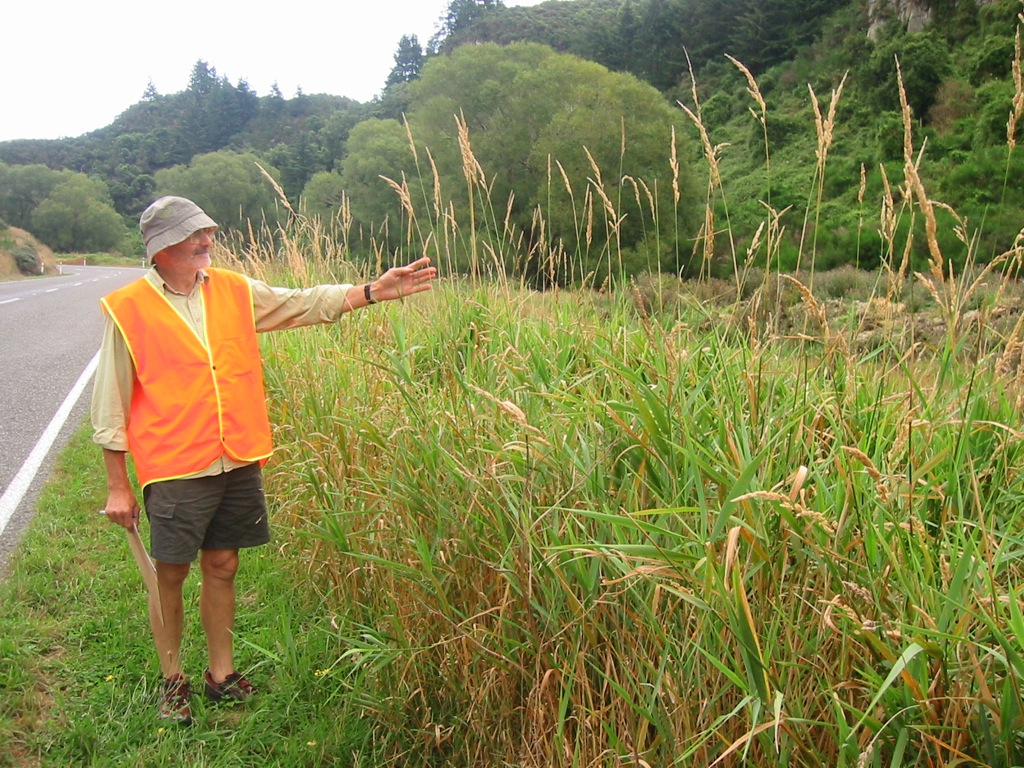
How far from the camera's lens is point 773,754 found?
1.63 meters

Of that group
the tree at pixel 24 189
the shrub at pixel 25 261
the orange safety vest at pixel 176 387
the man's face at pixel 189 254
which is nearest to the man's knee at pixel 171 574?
the orange safety vest at pixel 176 387

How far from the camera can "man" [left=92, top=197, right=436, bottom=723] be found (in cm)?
287

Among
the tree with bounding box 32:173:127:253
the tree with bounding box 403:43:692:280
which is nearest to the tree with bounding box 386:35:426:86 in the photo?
the tree with bounding box 32:173:127:253

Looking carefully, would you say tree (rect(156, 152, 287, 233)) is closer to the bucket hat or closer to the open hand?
the open hand

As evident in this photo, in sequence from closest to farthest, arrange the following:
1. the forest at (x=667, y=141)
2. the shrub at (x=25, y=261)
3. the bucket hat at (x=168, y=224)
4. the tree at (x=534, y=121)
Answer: the bucket hat at (x=168, y=224) → the forest at (x=667, y=141) → the tree at (x=534, y=121) → the shrub at (x=25, y=261)

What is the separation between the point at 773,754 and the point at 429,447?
1.48 m

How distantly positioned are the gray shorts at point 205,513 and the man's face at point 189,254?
76 centimetres

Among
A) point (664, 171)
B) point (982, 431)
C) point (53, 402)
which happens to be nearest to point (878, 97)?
point (664, 171)

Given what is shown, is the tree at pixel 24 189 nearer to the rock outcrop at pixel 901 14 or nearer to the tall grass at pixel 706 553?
the rock outcrop at pixel 901 14

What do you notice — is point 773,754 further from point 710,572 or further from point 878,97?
point 878,97

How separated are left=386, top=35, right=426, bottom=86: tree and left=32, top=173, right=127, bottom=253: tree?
118 ft

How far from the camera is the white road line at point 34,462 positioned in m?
5.00

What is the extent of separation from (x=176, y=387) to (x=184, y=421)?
122 mm

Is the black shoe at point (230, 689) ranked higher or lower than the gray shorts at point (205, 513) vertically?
lower
